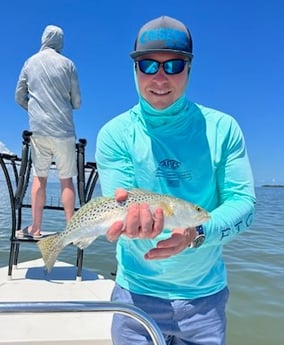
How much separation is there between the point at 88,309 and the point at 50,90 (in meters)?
3.27

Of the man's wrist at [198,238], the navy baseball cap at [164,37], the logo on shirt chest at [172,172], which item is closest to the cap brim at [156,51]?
the navy baseball cap at [164,37]

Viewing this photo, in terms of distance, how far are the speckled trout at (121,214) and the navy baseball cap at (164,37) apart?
0.60 metres

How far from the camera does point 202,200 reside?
1.83m

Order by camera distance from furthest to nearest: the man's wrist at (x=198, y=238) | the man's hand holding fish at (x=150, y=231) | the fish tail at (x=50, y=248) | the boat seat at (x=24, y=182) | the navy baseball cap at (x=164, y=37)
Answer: the boat seat at (x=24, y=182) → the fish tail at (x=50, y=248) → the navy baseball cap at (x=164, y=37) → the man's wrist at (x=198, y=238) → the man's hand holding fish at (x=150, y=231)

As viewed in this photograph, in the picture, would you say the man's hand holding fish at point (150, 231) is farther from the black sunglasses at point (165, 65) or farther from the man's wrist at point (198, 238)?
the black sunglasses at point (165, 65)

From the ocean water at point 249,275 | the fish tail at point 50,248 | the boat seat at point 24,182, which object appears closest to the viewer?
the fish tail at point 50,248

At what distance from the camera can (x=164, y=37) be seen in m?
1.73

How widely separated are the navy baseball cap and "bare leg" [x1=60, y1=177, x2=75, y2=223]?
2897mm

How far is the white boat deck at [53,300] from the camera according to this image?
2.84m

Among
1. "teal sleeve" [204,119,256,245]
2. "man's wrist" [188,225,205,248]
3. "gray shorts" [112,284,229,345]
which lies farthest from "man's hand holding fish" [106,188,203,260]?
"gray shorts" [112,284,229,345]

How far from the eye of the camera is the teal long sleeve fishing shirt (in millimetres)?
1779

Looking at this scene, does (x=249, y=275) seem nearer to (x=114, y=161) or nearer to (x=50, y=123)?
(x=50, y=123)

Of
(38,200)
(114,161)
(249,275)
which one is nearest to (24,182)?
(38,200)

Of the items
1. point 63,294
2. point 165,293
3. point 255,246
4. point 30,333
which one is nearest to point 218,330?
point 165,293
